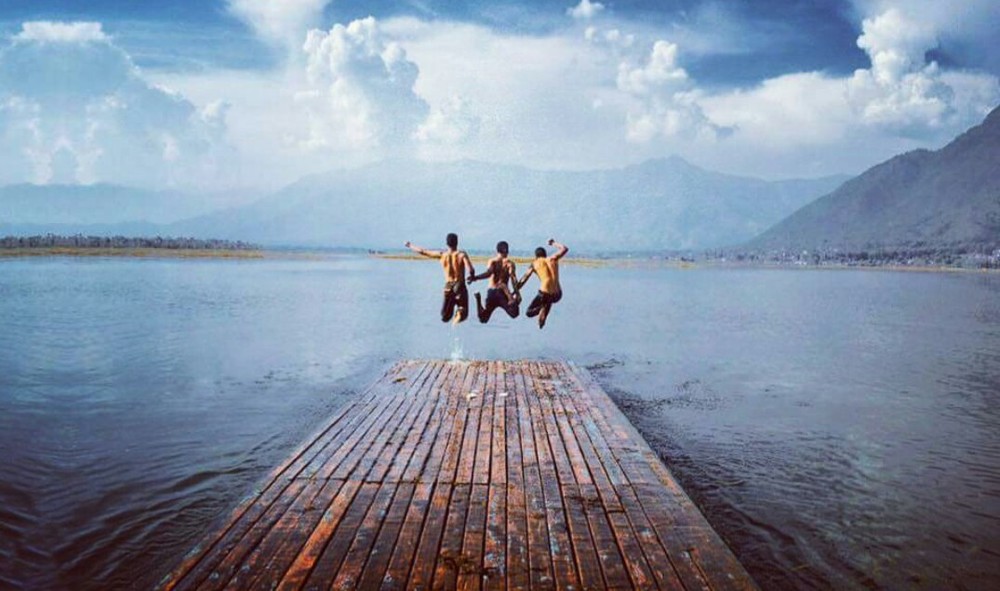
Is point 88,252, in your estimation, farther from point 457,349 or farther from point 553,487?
point 553,487

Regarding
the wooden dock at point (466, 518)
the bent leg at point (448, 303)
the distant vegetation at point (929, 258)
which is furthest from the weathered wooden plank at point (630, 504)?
the distant vegetation at point (929, 258)

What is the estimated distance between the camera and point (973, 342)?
27984 millimetres

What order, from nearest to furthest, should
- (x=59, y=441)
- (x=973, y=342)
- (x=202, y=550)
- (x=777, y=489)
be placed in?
(x=202, y=550) → (x=777, y=489) → (x=59, y=441) → (x=973, y=342)

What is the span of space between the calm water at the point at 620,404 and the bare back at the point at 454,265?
13.5 ft

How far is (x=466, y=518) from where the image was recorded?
261 inches

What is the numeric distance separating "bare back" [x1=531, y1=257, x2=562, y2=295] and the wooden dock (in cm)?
503

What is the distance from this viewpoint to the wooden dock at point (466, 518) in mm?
5430

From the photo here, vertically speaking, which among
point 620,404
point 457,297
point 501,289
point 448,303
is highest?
point 501,289

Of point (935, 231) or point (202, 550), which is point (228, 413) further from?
point (935, 231)

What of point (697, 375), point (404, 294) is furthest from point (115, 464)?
point (404, 294)

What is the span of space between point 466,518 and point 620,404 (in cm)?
1040

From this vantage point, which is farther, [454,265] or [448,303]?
[448,303]

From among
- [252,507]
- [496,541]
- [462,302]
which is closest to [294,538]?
[252,507]

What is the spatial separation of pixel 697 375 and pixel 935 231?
212m
